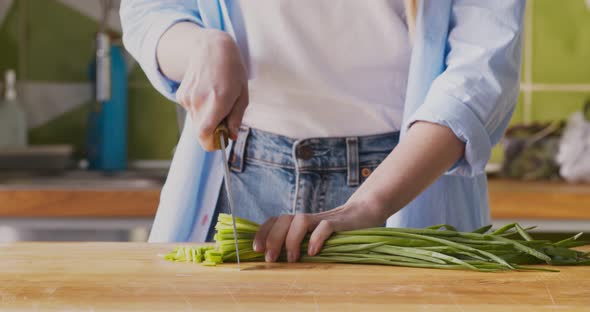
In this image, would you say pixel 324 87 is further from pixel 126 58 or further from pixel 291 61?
pixel 126 58

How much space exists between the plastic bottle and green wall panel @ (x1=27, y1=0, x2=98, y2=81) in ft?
0.42

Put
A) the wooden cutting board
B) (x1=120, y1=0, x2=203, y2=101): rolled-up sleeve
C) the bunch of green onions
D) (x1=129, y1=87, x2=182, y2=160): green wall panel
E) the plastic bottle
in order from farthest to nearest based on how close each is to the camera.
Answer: (x1=129, y1=87, x2=182, y2=160): green wall panel → the plastic bottle → (x1=120, y1=0, x2=203, y2=101): rolled-up sleeve → the bunch of green onions → the wooden cutting board

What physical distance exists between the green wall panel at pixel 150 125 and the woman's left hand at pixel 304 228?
6.12 feet

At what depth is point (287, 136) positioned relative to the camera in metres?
1.33

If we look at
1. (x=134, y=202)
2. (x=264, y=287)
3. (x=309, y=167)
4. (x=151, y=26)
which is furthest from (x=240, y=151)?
(x=134, y=202)

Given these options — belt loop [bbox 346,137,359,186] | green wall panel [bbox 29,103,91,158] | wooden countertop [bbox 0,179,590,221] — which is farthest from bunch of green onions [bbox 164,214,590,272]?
green wall panel [bbox 29,103,91,158]

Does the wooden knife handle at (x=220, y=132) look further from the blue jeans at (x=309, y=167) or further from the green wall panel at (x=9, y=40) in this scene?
the green wall panel at (x=9, y=40)

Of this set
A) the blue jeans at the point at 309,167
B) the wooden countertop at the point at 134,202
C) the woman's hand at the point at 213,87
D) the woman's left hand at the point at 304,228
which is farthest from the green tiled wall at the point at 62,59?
the woman's left hand at the point at 304,228

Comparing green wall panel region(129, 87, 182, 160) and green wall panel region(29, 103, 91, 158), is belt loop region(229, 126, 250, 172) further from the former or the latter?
green wall panel region(29, 103, 91, 158)

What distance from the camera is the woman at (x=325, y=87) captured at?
119 cm

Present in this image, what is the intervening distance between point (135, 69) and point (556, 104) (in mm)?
1426

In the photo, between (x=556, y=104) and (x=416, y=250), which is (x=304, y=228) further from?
(x=556, y=104)

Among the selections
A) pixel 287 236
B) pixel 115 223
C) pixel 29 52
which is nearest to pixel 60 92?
pixel 29 52

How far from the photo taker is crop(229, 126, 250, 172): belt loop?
1360 mm
